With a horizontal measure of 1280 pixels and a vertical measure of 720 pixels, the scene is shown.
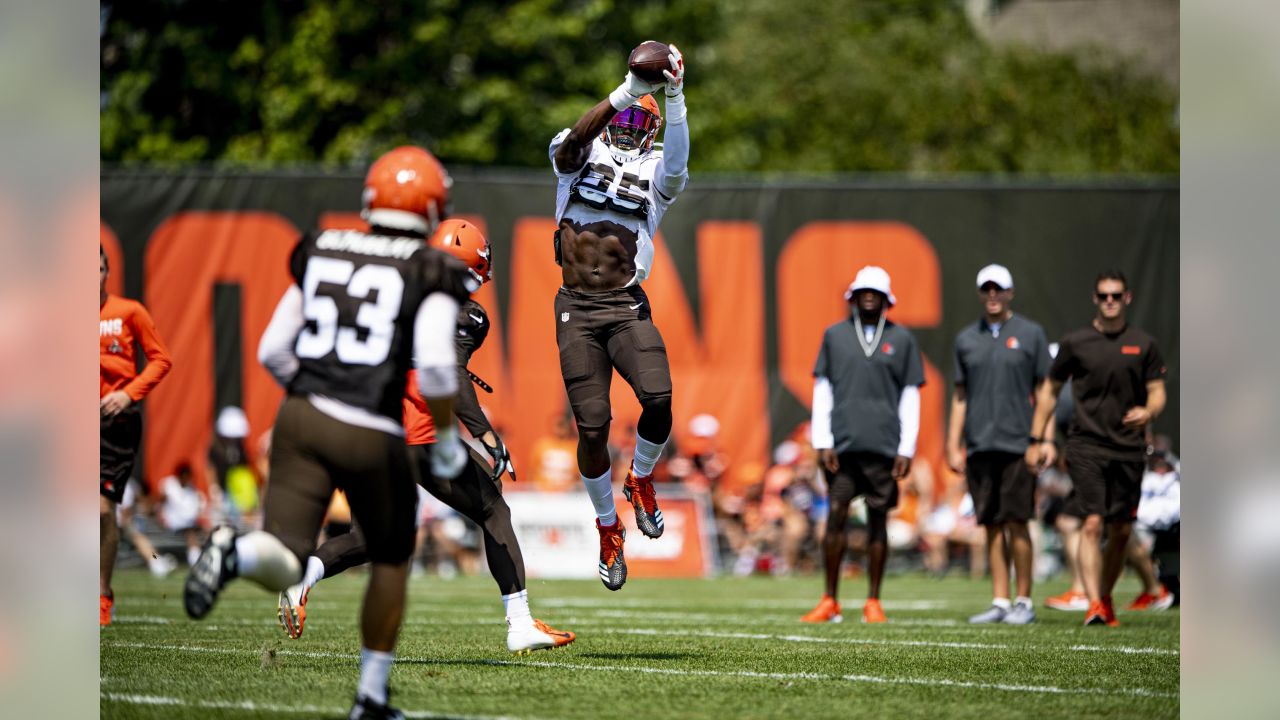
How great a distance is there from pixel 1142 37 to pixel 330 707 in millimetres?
40027

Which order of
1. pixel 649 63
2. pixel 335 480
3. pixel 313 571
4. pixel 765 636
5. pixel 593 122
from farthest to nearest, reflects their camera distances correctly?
pixel 765 636, pixel 313 571, pixel 593 122, pixel 649 63, pixel 335 480

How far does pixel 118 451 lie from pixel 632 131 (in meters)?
4.52

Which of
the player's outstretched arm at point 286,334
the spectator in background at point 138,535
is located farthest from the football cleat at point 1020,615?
the spectator in background at point 138,535

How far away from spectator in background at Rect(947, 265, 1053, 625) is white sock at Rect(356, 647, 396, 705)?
6.64 meters

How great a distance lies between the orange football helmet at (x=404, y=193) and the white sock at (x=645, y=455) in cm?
336

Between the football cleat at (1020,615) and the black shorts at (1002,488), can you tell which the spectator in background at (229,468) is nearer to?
the black shorts at (1002,488)

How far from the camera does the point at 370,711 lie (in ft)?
18.6

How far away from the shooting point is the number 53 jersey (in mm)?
5637

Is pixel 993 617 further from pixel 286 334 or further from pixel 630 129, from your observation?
pixel 286 334

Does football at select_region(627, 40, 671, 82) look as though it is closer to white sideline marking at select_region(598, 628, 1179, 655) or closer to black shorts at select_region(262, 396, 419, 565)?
black shorts at select_region(262, 396, 419, 565)

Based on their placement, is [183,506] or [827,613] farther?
[183,506]

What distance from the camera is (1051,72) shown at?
1422 inches

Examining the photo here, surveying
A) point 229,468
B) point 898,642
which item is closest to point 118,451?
point 898,642

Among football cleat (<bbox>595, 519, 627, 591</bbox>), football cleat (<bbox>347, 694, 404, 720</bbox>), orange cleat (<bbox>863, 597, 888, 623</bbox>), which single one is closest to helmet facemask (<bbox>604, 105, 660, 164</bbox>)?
football cleat (<bbox>595, 519, 627, 591</bbox>)
